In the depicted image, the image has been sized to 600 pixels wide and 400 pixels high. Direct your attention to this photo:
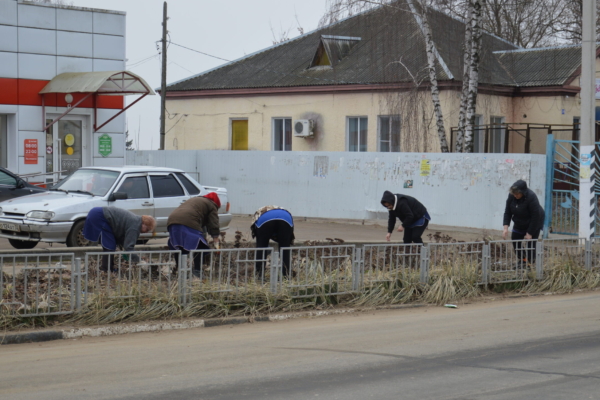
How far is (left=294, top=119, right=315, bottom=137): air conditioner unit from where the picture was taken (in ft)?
95.5

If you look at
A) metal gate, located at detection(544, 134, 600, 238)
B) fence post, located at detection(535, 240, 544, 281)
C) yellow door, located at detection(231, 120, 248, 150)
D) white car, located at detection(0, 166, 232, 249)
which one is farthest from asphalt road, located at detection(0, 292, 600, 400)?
yellow door, located at detection(231, 120, 248, 150)

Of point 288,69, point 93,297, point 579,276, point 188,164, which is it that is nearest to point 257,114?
point 288,69

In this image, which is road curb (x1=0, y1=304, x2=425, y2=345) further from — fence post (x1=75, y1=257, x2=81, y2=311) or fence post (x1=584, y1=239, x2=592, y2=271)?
fence post (x1=584, y1=239, x2=592, y2=271)

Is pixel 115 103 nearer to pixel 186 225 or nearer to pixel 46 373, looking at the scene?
pixel 186 225

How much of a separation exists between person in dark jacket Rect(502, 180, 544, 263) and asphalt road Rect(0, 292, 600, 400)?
246 cm

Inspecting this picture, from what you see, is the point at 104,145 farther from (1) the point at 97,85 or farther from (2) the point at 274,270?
(2) the point at 274,270

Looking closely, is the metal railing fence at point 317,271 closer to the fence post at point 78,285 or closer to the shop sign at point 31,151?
the fence post at point 78,285

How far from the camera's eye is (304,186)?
23484mm

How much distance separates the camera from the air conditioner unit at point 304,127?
1146 inches

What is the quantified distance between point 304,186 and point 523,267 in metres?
12.0

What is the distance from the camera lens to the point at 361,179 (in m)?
22.4

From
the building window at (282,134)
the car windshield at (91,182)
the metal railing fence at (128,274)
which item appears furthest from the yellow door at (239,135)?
the metal railing fence at (128,274)

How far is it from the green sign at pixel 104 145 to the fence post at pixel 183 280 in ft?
40.2

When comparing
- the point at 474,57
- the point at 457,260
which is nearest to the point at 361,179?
the point at 474,57
